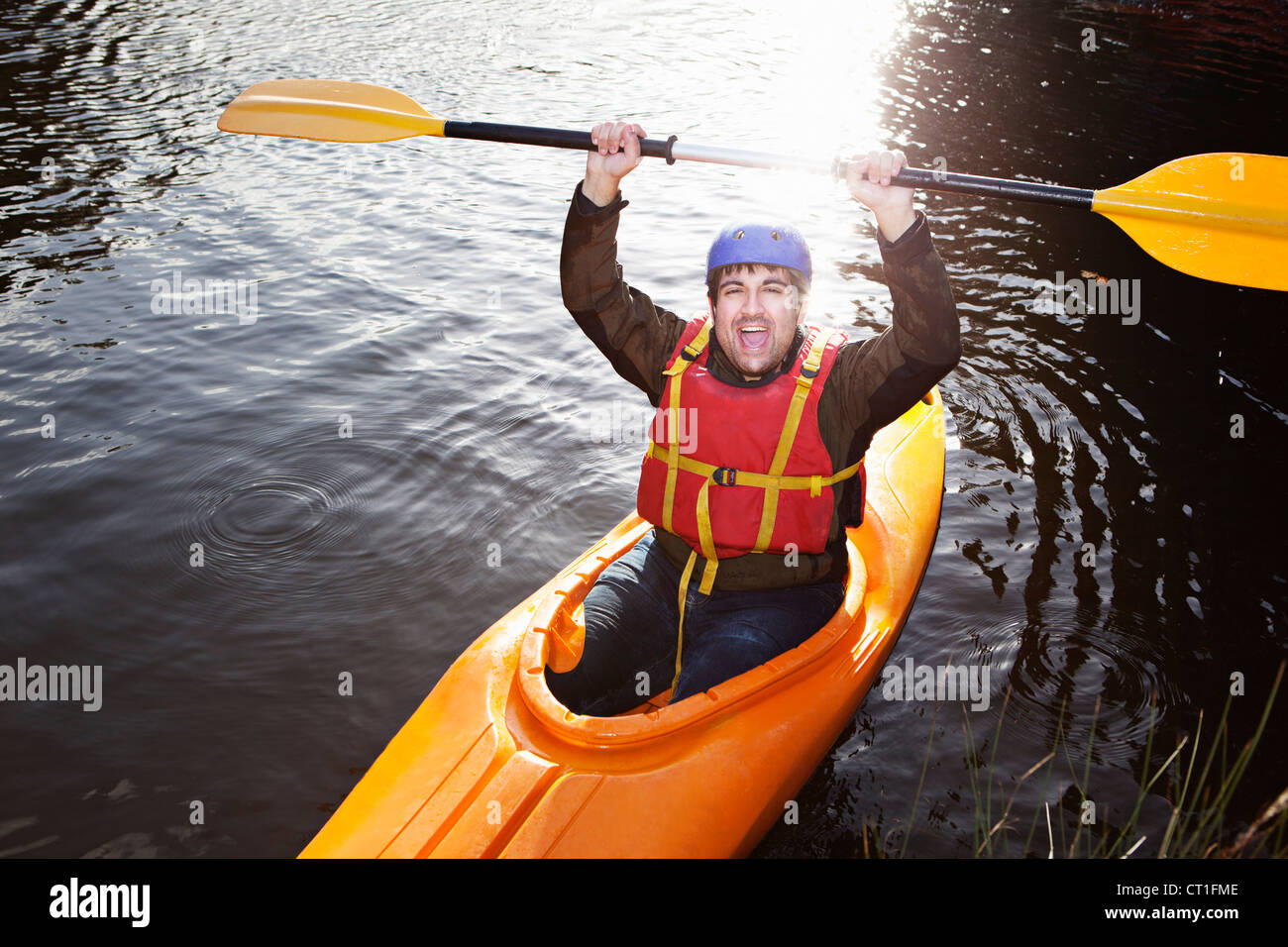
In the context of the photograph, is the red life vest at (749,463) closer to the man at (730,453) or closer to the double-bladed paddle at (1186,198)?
the man at (730,453)

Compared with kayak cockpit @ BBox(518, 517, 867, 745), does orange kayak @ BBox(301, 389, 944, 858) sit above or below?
below

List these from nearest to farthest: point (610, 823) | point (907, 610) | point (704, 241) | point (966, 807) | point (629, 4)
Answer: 1. point (610, 823)
2. point (966, 807)
3. point (907, 610)
4. point (704, 241)
5. point (629, 4)

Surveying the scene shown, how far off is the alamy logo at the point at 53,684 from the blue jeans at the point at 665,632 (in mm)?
1864

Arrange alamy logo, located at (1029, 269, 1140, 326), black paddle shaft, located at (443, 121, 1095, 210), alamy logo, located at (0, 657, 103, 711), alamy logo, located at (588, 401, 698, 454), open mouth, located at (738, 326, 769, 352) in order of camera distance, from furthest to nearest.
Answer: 1. alamy logo, located at (1029, 269, 1140, 326)
2. alamy logo, located at (588, 401, 698, 454)
3. alamy logo, located at (0, 657, 103, 711)
4. open mouth, located at (738, 326, 769, 352)
5. black paddle shaft, located at (443, 121, 1095, 210)

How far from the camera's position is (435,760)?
2.66 metres

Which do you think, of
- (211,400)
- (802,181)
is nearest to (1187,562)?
(211,400)

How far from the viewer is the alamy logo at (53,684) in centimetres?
344

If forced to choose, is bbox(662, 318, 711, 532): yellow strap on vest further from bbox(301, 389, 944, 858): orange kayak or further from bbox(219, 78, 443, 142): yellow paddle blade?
bbox(219, 78, 443, 142): yellow paddle blade

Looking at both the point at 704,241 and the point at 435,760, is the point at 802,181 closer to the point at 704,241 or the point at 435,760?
the point at 704,241

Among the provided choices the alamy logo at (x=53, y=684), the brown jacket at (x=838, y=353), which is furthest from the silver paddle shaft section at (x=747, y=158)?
the alamy logo at (x=53, y=684)

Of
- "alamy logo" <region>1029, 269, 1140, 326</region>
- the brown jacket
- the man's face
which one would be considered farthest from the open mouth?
"alamy logo" <region>1029, 269, 1140, 326</region>

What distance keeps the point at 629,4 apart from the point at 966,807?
17720 mm

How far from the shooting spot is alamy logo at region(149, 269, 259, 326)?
6383mm

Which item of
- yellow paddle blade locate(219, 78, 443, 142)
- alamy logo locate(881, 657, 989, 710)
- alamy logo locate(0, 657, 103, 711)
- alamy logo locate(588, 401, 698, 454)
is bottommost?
alamy logo locate(881, 657, 989, 710)
